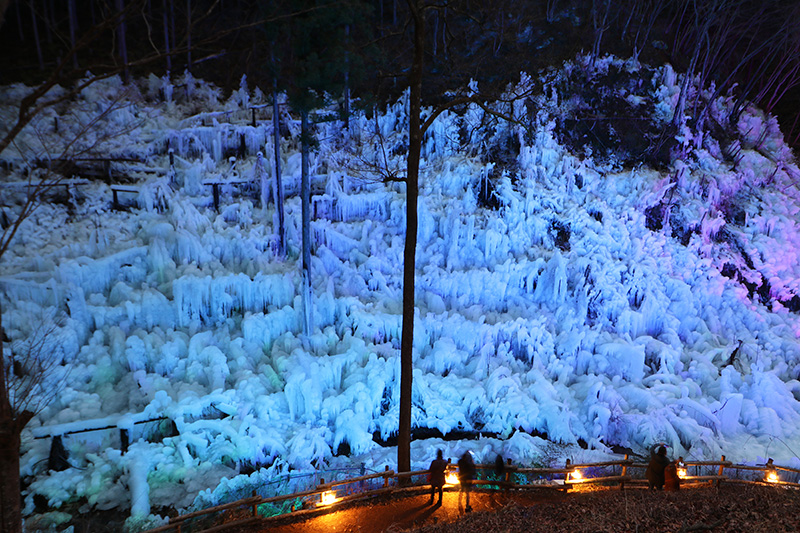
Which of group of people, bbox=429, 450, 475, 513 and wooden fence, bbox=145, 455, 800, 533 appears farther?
group of people, bbox=429, 450, 475, 513

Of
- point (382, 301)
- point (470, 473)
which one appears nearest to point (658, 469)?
point (470, 473)

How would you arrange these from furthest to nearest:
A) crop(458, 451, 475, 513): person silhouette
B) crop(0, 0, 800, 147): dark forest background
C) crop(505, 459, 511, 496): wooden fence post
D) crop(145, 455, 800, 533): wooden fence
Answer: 1. crop(0, 0, 800, 147): dark forest background
2. crop(505, 459, 511, 496): wooden fence post
3. crop(458, 451, 475, 513): person silhouette
4. crop(145, 455, 800, 533): wooden fence

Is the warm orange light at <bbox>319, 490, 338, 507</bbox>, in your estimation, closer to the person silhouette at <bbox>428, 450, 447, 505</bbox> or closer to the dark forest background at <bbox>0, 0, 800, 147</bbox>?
the person silhouette at <bbox>428, 450, 447, 505</bbox>

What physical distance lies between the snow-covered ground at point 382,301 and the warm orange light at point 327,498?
1.76 meters

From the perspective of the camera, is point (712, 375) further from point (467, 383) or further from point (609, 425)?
point (467, 383)

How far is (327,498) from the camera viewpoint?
271 inches

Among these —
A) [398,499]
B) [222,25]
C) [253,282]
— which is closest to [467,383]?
[398,499]

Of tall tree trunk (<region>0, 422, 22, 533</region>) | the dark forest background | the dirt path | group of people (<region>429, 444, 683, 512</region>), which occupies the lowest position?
the dirt path

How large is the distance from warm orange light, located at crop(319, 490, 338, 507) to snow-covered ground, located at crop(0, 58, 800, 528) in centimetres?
176

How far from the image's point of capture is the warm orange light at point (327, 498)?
22.4 ft

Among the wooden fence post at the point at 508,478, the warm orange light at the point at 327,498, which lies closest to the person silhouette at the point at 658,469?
the wooden fence post at the point at 508,478

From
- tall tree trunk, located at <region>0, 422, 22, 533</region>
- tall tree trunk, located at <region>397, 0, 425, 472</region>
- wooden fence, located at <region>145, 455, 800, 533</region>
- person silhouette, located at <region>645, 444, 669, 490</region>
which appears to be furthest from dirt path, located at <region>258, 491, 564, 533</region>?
tall tree trunk, located at <region>0, 422, 22, 533</region>

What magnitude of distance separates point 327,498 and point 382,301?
612 centimetres

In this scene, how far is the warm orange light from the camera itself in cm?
681
